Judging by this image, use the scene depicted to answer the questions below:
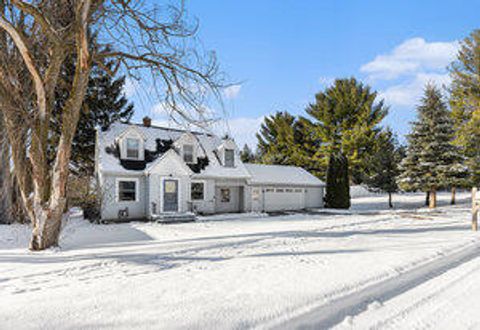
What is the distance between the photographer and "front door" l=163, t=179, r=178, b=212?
16141mm

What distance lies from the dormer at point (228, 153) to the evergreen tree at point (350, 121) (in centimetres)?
1615

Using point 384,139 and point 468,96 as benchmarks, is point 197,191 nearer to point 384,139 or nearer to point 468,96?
point 468,96

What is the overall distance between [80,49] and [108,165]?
29.6ft

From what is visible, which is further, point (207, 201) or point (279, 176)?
point (279, 176)

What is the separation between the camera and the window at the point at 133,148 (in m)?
16.3

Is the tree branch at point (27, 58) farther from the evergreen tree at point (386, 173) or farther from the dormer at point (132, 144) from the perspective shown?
the evergreen tree at point (386, 173)

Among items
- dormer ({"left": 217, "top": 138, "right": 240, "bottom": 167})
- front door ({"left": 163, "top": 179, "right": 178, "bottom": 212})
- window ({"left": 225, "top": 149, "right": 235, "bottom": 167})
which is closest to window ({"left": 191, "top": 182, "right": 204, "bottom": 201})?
front door ({"left": 163, "top": 179, "right": 178, "bottom": 212})

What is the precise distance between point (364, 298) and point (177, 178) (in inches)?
538

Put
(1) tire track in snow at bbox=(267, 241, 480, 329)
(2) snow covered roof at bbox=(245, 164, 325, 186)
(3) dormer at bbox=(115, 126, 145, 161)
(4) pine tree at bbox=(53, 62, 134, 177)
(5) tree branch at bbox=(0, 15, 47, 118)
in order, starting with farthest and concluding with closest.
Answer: (2) snow covered roof at bbox=(245, 164, 325, 186) → (4) pine tree at bbox=(53, 62, 134, 177) → (3) dormer at bbox=(115, 126, 145, 161) → (5) tree branch at bbox=(0, 15, 47, 118) → (1) tire track in snow at bbox=(267, 241, 480, 329)

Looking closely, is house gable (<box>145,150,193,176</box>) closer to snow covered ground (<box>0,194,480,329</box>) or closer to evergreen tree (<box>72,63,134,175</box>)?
evergreen tree (<box>72,63,134,175</box>)

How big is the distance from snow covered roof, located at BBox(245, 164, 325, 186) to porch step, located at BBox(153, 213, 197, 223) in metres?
6.20

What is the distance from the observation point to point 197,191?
1789 centimetres

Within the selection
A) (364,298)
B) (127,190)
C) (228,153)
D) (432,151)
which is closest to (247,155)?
(228,153)

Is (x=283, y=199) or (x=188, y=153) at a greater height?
(x=188, y=153)
